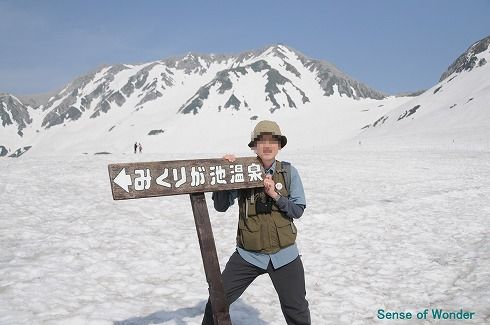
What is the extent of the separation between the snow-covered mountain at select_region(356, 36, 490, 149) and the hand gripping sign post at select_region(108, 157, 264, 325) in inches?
1856

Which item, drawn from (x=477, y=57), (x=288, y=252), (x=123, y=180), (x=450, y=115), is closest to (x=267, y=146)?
(x=288, y=252)

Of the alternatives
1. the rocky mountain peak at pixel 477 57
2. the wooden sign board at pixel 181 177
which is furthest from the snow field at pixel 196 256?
the rocky mountain peak at pixel 477 57

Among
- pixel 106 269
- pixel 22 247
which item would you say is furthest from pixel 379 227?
pixel 22 247

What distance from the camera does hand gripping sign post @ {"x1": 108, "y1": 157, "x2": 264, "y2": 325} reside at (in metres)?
3.78

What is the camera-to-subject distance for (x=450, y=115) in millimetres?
79562

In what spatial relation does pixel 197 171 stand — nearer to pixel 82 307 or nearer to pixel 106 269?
pixel 82 307

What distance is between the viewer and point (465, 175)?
21688mm

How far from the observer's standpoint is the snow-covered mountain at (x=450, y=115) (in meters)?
57.4

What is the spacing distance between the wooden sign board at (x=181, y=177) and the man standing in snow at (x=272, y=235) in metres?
0.12

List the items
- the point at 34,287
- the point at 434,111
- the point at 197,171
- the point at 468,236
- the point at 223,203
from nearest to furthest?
the point at 197,171, the point at 223,203, the point at 34,287, the point at 468,236, the point at 434,111

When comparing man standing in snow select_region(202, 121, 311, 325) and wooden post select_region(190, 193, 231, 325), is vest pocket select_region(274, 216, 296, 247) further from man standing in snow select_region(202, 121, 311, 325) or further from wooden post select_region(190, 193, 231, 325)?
wooden post select_region(190, 193, 231, 325)

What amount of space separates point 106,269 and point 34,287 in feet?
4.46

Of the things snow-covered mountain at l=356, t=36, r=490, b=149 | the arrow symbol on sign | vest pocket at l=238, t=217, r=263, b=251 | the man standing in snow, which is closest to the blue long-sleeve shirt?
the man standing in snow

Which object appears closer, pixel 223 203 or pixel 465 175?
pixel 223 203
